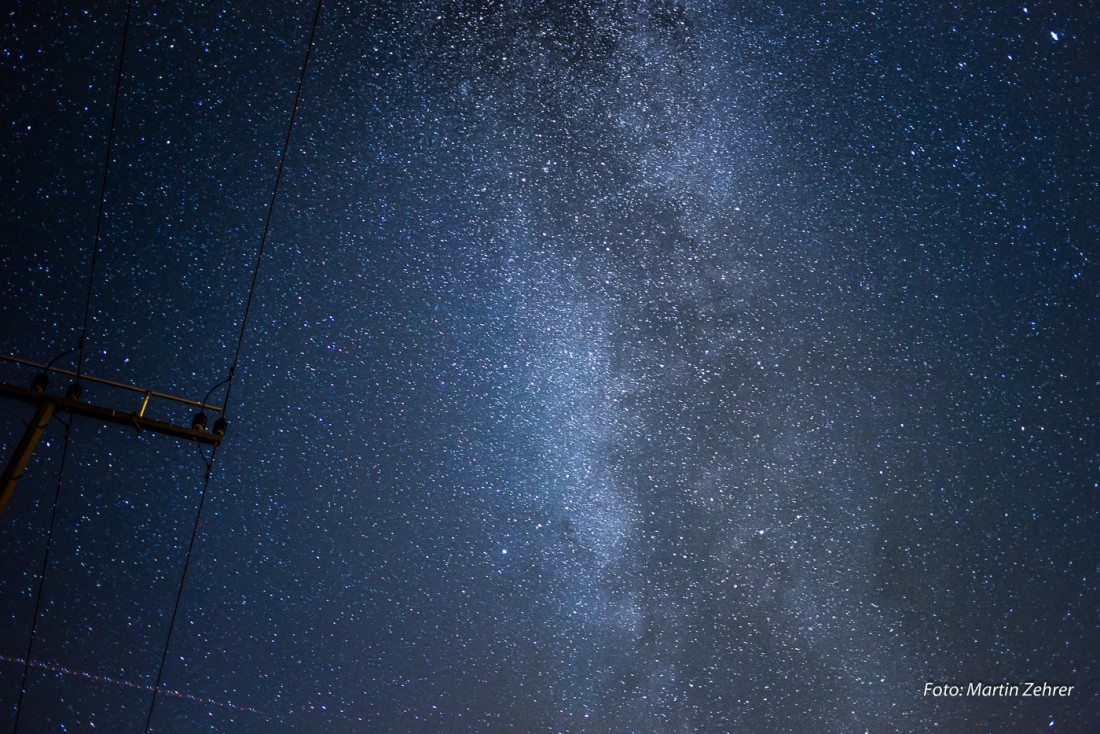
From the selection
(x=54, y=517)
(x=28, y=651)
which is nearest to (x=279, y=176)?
(x=54, y=517)

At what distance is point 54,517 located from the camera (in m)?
6.77

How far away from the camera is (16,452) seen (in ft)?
16.0

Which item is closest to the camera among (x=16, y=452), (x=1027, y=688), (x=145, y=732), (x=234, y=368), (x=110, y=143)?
(x=16, y=452)

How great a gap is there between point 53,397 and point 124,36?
2773 millimetres

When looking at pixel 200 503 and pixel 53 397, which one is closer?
pixel 53 397

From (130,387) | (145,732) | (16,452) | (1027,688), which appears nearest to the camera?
(16,452)

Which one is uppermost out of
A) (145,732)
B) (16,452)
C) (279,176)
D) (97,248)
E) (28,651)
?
(279,176)

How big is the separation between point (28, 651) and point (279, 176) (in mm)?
5235

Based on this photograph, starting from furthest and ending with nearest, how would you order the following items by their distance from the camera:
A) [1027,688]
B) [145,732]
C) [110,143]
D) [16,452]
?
[145,732] → [1027,688] → [110,143] → [16,452]

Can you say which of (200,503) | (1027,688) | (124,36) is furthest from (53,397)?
(1027,688)

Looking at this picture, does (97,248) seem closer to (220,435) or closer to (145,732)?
(220,435)

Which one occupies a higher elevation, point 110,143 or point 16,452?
point 110,143

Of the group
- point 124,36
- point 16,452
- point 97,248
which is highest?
point 124,36

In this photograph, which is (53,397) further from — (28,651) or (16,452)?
(28,651)
